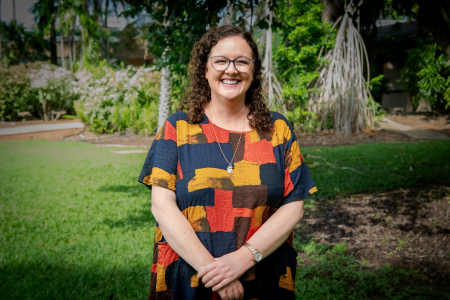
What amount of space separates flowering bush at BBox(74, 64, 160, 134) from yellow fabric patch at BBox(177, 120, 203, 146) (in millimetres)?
10864

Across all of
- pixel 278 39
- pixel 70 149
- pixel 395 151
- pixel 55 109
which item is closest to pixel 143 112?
pixel 70 149

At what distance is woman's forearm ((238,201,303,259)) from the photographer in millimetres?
1724

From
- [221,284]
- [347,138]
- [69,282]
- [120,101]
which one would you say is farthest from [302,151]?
[120,101]

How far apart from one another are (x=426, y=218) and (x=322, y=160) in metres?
3.49

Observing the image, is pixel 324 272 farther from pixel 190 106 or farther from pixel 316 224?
pixel 190 106

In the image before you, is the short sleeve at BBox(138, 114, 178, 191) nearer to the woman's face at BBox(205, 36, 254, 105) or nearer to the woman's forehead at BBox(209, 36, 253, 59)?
the woman's face at BBox(205, 36, 254, 105)

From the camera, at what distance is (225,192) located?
176 centimetres

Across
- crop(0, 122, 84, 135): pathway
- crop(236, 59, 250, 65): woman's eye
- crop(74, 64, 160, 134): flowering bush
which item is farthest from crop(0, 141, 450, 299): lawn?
crop(0, 122, 84, 135): pathway

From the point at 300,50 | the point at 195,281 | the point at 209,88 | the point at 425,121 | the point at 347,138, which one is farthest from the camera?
the point at 425,121

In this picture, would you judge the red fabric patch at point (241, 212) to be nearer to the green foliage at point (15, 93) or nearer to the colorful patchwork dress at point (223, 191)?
the colorful patchwork dress at point (223, 191)

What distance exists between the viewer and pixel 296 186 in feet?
6.14

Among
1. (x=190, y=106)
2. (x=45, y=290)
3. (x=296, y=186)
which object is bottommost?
(x=45, y=290)

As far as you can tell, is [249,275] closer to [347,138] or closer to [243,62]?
[243,62]

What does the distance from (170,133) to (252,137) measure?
465 millimetres
